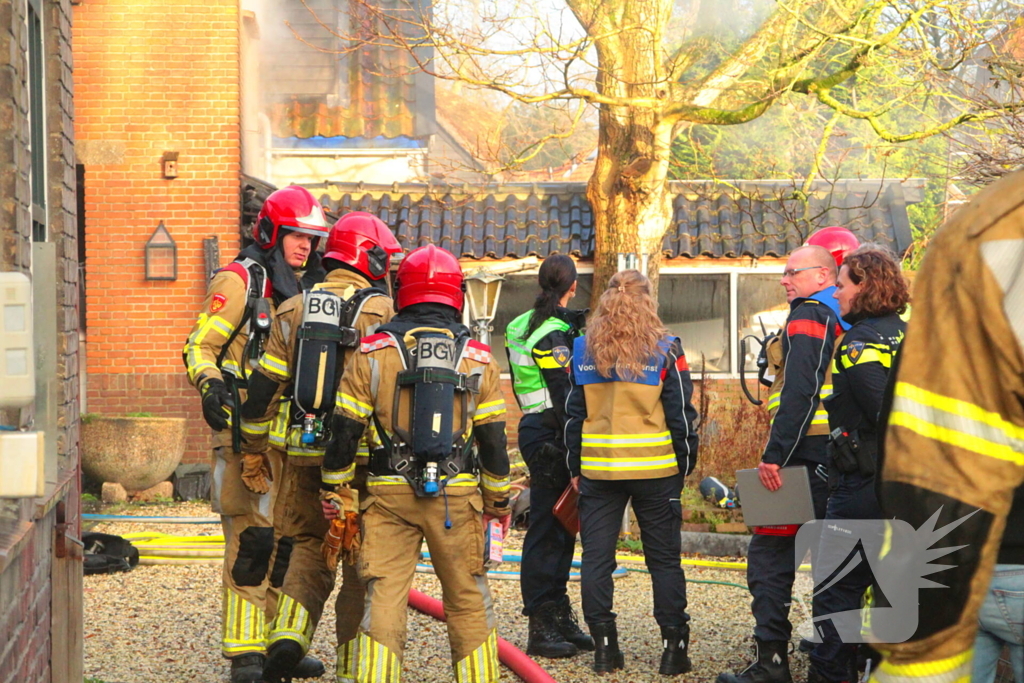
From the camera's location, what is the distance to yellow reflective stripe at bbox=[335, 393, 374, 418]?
14.5 ft

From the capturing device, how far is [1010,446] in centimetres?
158

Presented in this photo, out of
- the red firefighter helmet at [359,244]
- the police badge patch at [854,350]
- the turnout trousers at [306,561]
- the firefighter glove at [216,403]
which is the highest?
the red firefighter helmet at [359,244]

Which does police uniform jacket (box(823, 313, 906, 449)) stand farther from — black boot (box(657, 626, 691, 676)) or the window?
the window

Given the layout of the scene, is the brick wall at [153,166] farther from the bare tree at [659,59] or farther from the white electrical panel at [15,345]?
the white electrical panel at [15,345]

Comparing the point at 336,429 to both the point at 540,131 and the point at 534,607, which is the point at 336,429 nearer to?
the point at 534,607

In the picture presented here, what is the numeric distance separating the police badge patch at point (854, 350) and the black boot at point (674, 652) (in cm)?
174

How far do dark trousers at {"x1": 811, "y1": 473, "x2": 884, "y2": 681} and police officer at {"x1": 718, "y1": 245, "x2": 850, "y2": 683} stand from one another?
0.17 meters

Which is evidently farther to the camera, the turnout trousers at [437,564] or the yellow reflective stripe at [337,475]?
the yellow reflective stripe at [337,475]

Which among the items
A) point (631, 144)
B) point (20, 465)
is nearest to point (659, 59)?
point (631, 144)

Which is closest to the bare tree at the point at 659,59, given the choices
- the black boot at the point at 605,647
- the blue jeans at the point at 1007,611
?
the black boot at the point at 605,647

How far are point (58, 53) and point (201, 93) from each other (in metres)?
7.71

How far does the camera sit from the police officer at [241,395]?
502 cm

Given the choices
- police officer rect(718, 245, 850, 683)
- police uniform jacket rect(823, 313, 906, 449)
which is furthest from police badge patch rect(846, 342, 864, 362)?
police officer rect(718, 245, 850, 683)

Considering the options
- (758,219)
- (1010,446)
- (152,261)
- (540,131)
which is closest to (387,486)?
(1010,446)
